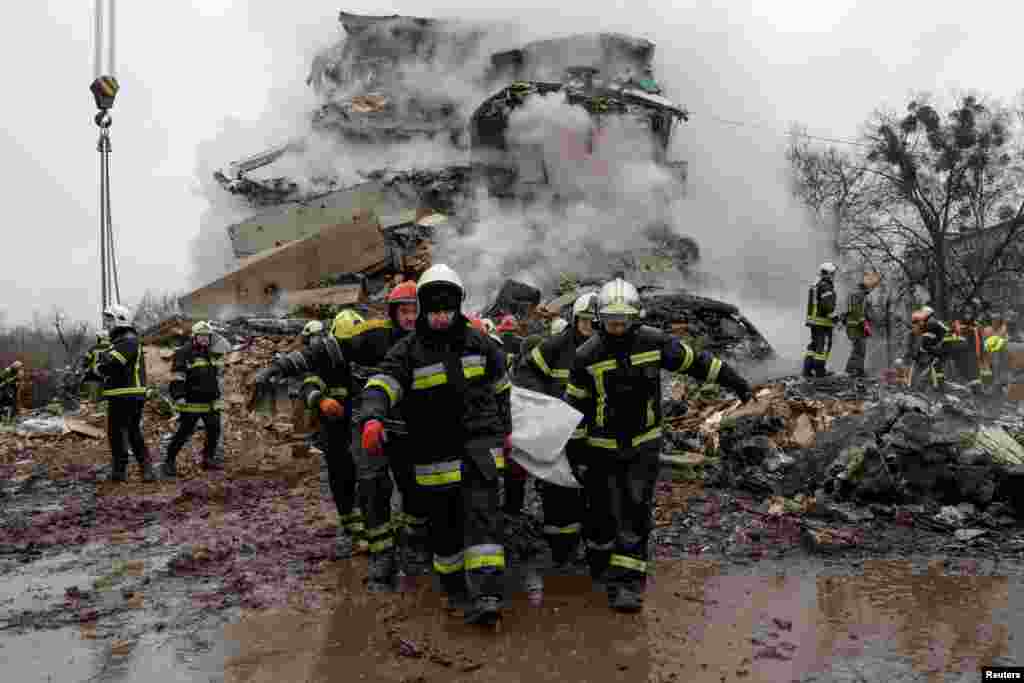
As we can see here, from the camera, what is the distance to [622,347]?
3.98 metres

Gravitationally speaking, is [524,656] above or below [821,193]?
below

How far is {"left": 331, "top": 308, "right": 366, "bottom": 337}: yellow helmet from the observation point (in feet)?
14.6

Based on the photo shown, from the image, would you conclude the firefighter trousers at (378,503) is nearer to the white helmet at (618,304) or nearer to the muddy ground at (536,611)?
the muddy ground at (536,611)

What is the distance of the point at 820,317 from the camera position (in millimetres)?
10367

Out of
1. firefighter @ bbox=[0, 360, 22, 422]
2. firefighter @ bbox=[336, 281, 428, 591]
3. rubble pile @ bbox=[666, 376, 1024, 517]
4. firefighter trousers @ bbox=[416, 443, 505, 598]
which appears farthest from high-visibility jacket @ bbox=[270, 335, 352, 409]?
firefighter @ bbox=[0, 360, 22, 422]

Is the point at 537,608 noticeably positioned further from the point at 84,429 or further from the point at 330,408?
the point at 84,429

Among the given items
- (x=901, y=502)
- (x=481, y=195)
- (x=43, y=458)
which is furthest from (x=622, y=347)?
(x=481, y=195)

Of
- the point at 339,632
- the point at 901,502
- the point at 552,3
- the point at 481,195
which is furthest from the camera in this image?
the point at 552,3

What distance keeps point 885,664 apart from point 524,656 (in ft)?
4.71

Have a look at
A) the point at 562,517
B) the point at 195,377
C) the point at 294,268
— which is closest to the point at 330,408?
the point at 562,517

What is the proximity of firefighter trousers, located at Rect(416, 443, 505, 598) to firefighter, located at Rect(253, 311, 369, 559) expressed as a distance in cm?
110

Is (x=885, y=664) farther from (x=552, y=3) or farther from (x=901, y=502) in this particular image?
(x=552, y=3)

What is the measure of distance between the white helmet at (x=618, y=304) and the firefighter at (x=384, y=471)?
99cm

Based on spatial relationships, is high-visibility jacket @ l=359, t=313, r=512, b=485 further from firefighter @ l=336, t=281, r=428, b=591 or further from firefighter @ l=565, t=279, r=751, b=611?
firefighter @ l=565, t=279, r=751, b=611
